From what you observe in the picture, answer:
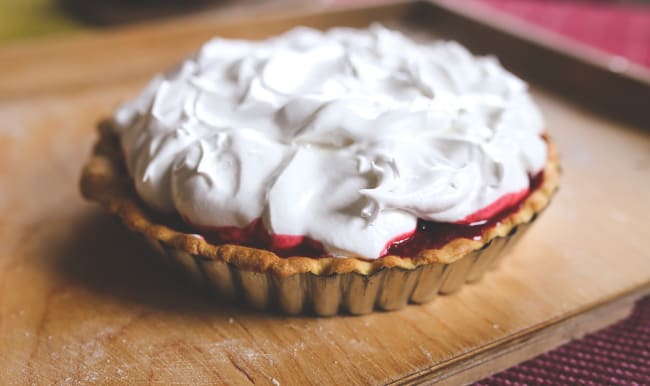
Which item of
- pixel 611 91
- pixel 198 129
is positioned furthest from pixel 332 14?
pixel 198 129

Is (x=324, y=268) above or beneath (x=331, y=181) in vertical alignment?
beneath

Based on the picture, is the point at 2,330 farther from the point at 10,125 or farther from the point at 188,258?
the point at 10,125

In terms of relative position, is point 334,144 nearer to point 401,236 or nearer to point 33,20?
point 401,236

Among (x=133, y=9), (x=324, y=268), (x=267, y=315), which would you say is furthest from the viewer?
(x=133, y=9)

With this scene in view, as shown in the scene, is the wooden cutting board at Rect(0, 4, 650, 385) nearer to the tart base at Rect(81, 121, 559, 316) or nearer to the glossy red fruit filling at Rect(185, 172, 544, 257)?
the tart base at Rect(81, 121, 559, 316)

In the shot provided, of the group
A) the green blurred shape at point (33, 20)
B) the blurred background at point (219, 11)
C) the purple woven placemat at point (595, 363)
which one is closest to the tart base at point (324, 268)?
the purple woven placemat at point (595, 363)

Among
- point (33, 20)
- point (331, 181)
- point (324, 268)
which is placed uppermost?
point (331, 181)

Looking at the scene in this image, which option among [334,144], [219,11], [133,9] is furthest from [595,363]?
[133,9]
